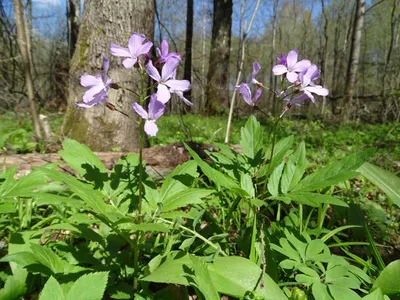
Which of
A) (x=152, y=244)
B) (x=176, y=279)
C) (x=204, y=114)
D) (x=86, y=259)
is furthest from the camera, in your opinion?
(x=204, y=114)

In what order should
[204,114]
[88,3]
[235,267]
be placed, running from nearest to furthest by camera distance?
[235,267] → [88,3] → [204,114]

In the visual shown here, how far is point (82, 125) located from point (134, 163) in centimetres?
201

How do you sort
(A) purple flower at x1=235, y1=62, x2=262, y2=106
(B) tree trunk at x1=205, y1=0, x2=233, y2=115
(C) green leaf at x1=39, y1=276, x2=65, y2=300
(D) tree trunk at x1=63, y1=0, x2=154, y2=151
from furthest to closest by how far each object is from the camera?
(B) tree trunk at x1=205, y1=0, x2=233, y2=115 → (D) tree trunk at x1=63, y1=0, x2=154, y2=151 → (A) purple flower at x1=235, y1=62, x2=262, y2=106 → (C) green leaf at x1=39, y1=276, x2=65, y2=300

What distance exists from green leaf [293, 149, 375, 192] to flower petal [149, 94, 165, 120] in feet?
2.08

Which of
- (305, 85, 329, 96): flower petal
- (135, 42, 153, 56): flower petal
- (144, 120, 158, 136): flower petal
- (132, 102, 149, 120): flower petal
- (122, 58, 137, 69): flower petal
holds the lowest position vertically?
(144, 120, 158, 136): flower petal

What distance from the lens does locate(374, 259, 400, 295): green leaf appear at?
1032 millimetres

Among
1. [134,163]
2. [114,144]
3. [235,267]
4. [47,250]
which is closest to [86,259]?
[47,250]

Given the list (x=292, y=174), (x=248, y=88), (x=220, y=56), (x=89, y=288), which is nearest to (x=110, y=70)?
(x=248, y=88)

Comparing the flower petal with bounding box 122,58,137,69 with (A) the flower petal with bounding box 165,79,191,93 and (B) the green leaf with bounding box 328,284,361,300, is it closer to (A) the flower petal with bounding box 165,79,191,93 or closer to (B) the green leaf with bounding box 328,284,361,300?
(A) the flower petal with bounding box 165,79,191,93

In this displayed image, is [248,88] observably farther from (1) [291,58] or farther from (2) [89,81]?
A: (2) [89,81]

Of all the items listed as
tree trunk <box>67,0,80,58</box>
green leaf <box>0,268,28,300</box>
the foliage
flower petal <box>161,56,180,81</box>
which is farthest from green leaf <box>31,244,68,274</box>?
tree trunk <box>67,0,80,58</box>

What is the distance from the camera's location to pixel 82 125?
308 centimetres

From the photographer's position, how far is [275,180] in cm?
126

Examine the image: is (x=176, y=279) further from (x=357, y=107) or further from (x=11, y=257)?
(x=357, y=107)
